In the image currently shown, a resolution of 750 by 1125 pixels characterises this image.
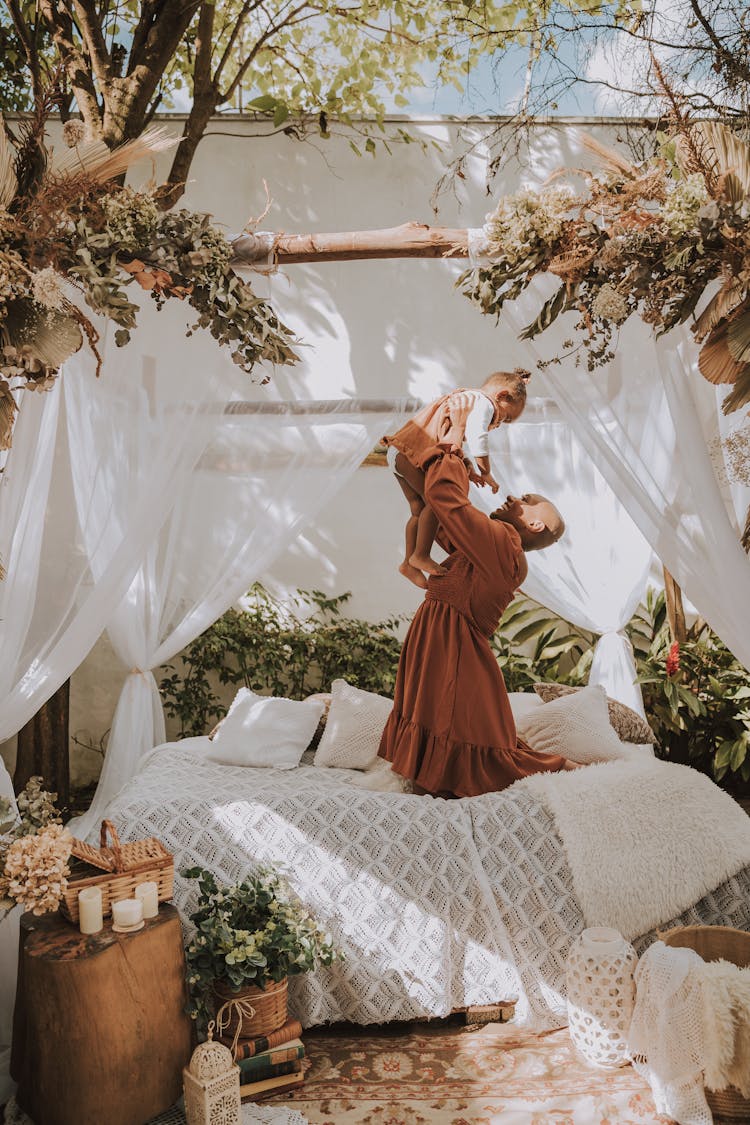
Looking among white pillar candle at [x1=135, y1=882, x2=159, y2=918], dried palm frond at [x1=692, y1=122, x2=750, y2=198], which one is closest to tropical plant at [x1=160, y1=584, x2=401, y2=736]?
white pillar candle at [x1=135, y1=882, x2=159, y2=918]

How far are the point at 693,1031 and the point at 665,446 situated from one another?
5.35 ft

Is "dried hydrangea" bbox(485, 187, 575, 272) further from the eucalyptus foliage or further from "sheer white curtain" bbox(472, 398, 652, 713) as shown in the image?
"sheer white curtain" bbox(472, 398, 652, 713)

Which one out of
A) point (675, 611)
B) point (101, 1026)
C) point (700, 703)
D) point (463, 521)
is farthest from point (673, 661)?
point (101, 1026)

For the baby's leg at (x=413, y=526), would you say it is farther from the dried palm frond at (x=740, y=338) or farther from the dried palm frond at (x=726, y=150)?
the dried palm frond at (x=726, y=150)

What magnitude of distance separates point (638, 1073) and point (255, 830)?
139cm

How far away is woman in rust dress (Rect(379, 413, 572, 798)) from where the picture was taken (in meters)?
3.71

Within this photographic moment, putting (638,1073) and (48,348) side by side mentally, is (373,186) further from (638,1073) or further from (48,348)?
(638,1073)

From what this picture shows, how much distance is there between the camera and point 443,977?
121 inches

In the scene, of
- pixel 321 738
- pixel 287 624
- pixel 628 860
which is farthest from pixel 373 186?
pixel 628 860

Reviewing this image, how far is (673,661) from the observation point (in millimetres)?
5551

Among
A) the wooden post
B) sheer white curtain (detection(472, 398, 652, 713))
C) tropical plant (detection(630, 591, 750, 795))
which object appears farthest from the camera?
the wooden post

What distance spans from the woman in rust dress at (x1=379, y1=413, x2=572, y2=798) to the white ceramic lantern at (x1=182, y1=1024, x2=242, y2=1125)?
55.9 inches

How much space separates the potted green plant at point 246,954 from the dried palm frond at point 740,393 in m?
1.96

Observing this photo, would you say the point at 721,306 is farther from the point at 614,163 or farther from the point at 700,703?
the point at 700,703
